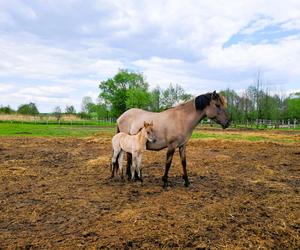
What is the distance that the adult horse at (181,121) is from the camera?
7.57 metres

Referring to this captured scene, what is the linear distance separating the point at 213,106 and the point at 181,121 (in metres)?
1.00

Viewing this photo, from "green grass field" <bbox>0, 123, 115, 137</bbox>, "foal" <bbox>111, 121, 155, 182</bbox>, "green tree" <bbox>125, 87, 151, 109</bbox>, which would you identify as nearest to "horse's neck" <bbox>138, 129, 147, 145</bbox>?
"foal" <bbox>111, 121, 155, 182</bbox>

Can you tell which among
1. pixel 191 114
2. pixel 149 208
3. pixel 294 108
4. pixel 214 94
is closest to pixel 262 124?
pixel 294 108

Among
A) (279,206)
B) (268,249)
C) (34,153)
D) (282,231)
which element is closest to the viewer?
(268,249)

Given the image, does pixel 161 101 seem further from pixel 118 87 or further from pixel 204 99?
pixel 204 99

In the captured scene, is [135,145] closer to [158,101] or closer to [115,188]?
[115,188]

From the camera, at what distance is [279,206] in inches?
235

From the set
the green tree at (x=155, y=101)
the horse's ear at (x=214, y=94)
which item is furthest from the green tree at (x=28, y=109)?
the horse's ear at (x=214, y=94)

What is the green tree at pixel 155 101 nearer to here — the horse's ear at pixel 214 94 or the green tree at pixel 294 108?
the green tree at pixel 294 108

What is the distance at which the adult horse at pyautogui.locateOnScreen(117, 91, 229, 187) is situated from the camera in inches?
298

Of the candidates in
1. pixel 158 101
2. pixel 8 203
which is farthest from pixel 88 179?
pixel 158 101

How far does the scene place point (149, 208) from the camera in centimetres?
565

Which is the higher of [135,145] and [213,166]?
[135,145]

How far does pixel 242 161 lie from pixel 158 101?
5484cm
